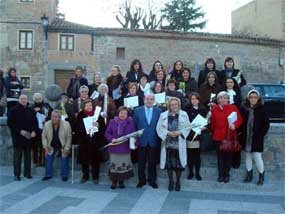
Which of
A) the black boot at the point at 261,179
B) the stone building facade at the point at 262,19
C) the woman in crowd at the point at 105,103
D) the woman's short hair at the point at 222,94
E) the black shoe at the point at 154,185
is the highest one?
the stone building facade at the point at 262,19

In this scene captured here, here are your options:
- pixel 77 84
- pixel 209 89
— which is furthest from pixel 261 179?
pixel 77 84

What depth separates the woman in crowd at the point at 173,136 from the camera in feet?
25.9

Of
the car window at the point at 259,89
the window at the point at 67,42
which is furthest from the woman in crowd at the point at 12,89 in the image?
the window at the point at 67,42

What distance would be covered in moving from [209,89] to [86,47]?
17.8 meters

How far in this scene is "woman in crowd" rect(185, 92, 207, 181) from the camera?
8.16 metres

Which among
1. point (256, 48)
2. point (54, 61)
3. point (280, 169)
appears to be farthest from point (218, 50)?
point (280, 169)

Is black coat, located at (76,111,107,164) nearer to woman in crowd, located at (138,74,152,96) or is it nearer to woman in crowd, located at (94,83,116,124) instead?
woman in crowd, located at (94,83,116,124)

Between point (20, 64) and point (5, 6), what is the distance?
3.99 metres

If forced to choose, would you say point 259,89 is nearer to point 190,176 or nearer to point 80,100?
point 190,176

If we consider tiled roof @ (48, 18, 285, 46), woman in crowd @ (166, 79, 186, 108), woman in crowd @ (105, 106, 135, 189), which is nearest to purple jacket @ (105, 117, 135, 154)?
woman in crowd @ (105, 106, 135, 189)

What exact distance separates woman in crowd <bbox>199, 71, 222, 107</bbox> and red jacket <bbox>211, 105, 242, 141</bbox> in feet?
1.57

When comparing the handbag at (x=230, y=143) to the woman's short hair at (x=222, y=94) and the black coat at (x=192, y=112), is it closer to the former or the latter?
the black coat at (x=192, y=112)

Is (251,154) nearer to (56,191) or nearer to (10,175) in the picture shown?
(56,191)

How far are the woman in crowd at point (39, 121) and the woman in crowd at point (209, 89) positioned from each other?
328cm
